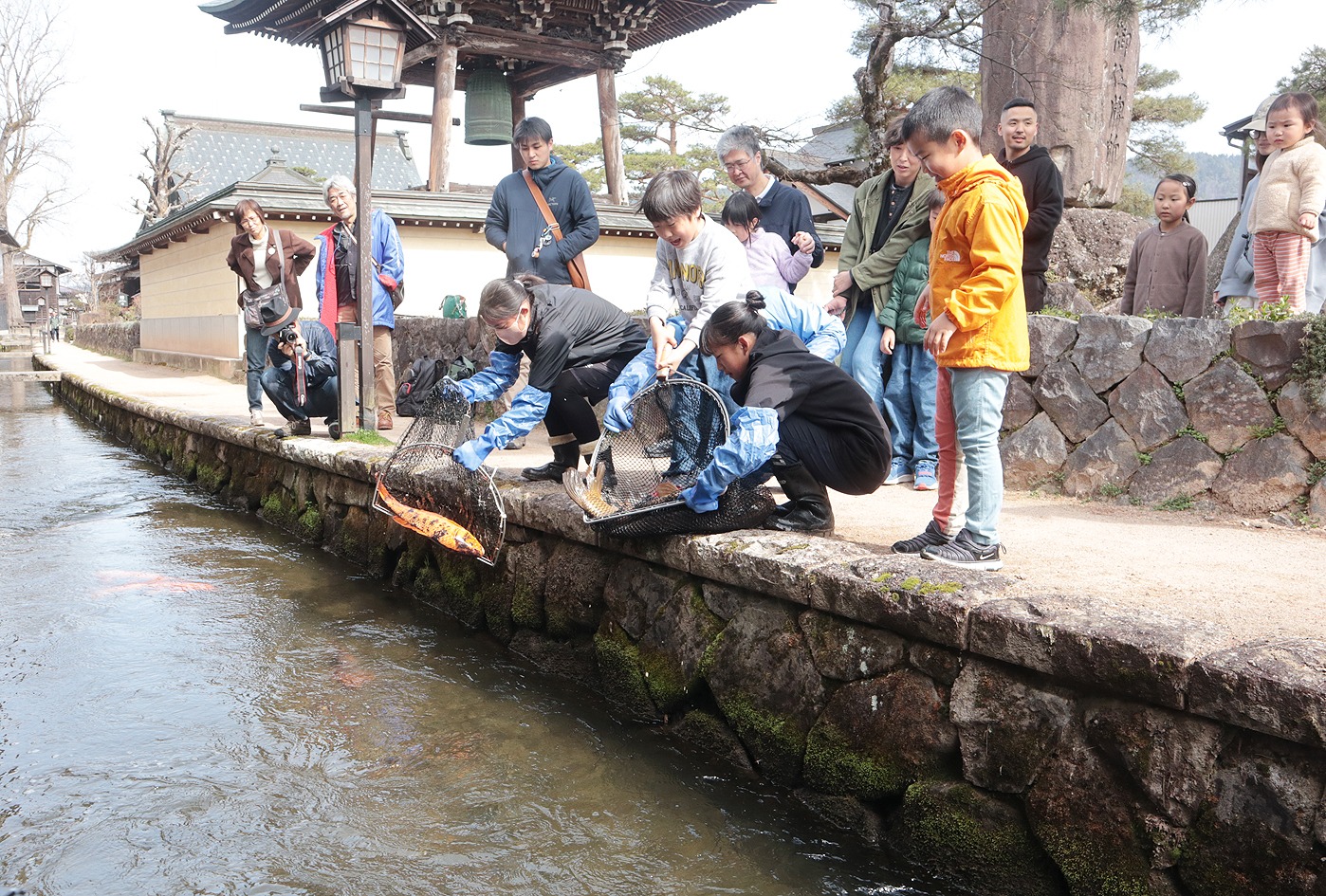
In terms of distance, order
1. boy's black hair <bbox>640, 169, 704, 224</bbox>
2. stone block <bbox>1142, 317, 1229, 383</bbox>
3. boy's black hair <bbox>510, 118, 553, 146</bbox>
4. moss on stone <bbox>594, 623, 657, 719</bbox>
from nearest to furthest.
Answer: moss on stone <bbox>594, 623, 657, 719</bbox> < boy's black hair <bbox>640, 169, 704, 224</bbox> < stone block <bbox>1142, 317, 1229, 383</bbox> < boy's black hair <bbox>510, 118, 553, 146</bbox>

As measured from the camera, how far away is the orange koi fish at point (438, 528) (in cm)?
418

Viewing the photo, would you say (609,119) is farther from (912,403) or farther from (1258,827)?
(1258,827)

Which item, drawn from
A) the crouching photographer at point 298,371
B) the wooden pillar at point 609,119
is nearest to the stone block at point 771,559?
the crouching photographer at point 298,371

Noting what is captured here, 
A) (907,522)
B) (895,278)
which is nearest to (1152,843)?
(907,522)

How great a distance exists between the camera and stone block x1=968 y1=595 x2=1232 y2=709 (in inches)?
88.7

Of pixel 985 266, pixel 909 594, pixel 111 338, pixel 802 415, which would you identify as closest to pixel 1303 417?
pixel 985 266

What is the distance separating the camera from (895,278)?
5.03 meters

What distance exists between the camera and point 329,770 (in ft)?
11.5

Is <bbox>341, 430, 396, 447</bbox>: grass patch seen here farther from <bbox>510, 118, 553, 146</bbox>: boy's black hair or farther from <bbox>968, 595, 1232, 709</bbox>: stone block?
<bbox>968, 595, 1232, 709</bbox>: stone block

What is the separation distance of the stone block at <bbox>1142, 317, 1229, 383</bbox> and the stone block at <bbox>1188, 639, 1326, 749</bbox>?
269 centimetres

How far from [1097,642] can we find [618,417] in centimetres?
197

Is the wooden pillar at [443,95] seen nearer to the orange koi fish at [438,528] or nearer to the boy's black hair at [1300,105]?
the orange koi fish at [438,528]

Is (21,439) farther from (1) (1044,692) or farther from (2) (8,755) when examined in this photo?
(1) (1044,692)

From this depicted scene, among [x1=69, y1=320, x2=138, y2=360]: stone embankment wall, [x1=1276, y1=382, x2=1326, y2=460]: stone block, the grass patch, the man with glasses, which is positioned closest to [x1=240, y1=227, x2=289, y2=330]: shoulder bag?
the grass patch
